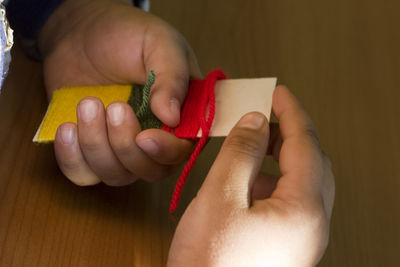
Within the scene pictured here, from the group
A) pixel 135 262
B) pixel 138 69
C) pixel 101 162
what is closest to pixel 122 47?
pixel 138 69

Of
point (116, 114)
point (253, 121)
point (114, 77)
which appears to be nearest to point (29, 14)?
point (114, 77)

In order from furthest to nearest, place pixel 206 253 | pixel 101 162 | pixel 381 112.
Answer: pixel 381 112
pixel 101 162
pixel 206 253

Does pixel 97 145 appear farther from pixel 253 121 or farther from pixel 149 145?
pixel 253 121

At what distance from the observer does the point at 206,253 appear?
1.28 feet

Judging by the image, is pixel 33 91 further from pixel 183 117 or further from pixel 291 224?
pixel 291 224

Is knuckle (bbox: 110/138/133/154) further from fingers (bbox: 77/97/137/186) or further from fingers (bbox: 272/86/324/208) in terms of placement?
fingers (bbox: 272/86/324/208)

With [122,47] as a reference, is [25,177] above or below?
below

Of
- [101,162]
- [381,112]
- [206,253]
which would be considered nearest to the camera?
[206,253]

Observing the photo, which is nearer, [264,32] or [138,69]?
[138,69]

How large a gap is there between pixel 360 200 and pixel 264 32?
0.28 m

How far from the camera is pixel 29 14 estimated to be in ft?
2.23

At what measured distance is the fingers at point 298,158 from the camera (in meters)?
0.42

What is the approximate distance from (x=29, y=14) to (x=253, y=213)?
436 millimetres

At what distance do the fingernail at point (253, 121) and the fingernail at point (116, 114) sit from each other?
116 millimetres
